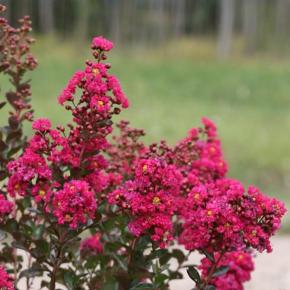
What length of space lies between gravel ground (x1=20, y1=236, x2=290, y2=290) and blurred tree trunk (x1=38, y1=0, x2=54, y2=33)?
2793 cm

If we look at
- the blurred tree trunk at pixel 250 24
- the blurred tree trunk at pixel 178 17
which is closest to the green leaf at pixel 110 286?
the blurred tree trunk at pixel 250 24

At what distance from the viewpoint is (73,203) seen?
1.95 meters

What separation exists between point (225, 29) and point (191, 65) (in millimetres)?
9342

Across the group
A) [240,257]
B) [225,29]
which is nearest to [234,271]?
[240,257]

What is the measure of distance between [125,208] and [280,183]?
6.25 meters

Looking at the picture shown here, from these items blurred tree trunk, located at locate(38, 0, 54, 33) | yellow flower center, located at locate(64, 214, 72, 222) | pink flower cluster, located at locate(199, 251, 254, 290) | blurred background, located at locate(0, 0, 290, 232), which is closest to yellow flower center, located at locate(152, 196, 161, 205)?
yellow flower center, located at locate(64, 214, 72, 222)

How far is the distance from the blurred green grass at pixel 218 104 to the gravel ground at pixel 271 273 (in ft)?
6.84

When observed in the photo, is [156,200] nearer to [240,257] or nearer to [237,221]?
[237,221]

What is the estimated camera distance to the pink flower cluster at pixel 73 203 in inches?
77.1

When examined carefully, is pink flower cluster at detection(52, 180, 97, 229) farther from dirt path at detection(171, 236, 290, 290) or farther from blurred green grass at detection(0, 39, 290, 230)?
blurred green grass at detection(0, 39, 290, 230)

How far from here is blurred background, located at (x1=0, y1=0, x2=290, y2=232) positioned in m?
10.9

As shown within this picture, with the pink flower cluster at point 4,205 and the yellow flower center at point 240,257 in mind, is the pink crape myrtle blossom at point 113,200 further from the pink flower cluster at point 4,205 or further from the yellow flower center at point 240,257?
the yellow flower center at point 240,257

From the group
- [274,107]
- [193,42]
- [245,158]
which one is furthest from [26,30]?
[193,42]

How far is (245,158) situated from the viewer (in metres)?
9.33
